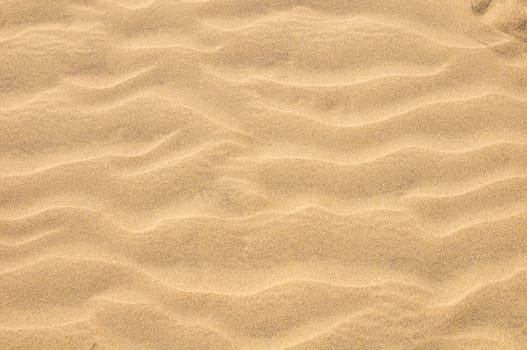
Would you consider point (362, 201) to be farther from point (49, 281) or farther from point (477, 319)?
point (49, 281)

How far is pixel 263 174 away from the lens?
2.27m

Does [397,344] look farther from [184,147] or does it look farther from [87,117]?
[87,117]

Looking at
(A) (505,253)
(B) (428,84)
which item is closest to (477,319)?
(A) (505,253)

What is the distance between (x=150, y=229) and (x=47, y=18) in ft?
4.13

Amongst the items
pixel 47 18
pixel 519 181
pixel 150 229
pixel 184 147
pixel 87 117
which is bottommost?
pixel 150 229

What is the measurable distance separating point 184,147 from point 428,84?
3.68 ft

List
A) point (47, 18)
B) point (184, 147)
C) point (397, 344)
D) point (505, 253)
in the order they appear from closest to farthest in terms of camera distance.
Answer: point (397, 344) → point (505, 253) → point (184, 147) → point (47, 18)

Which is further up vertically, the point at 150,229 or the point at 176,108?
the point at 176,108

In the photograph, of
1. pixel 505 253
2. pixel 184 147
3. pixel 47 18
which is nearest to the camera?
pixel 505 253

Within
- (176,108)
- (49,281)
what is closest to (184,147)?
(176,108)

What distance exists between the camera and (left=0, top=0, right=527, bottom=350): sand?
2020 mm

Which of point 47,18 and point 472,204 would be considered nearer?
point 472,204

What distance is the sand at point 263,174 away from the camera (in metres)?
2.02

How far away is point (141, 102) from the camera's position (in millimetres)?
2430
